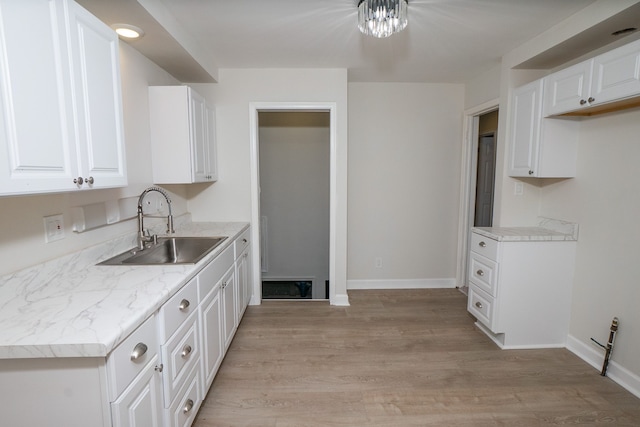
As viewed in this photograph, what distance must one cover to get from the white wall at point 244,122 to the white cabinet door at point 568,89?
1.64 m

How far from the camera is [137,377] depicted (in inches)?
42.2

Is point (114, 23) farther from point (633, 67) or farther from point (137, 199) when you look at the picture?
point (633, 67)

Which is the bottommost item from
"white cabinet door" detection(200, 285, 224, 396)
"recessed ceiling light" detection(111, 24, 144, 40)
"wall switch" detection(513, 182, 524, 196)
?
"white cabinet door" detection(200, 285, 224, 396)

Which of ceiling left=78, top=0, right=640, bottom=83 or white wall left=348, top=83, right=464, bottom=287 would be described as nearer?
ceiling left=78, top=0, right=640, bottom=83

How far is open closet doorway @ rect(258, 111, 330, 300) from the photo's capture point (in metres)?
4.40

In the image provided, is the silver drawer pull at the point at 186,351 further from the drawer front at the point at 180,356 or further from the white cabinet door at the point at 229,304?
the white cabinet door at the point at 229,304

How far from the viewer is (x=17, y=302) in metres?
1.16

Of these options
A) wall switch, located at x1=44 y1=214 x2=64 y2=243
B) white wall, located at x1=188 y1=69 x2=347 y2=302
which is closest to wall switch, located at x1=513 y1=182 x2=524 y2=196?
white wall, located at x1=188 y1=69 x2=347 y2=302

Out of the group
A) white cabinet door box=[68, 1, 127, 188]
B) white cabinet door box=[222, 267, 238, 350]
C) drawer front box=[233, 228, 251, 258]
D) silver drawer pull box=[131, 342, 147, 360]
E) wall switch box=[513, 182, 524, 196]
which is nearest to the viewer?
silver drawer pull box=[131, 342, 147, 360]

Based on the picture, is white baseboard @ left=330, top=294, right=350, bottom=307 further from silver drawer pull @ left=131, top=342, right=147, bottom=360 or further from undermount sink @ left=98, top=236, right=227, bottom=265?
silver drawer pull @ left=131, top=342, right=147, bottom=360

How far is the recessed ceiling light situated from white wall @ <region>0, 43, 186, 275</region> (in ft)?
0.42

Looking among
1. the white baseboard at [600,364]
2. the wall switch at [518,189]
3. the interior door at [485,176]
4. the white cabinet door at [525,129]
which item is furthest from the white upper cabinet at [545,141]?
the interior door at [485,176]

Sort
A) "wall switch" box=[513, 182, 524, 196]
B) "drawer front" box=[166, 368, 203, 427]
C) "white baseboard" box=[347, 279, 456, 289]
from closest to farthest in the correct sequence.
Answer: "drawer front" box=[166, 368, 203, 427]
"wall switch" box=[513, 182, 524, 196]
"white baseboard" box=[347, 279, 456, 289]

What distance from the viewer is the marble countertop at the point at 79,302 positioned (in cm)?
88
